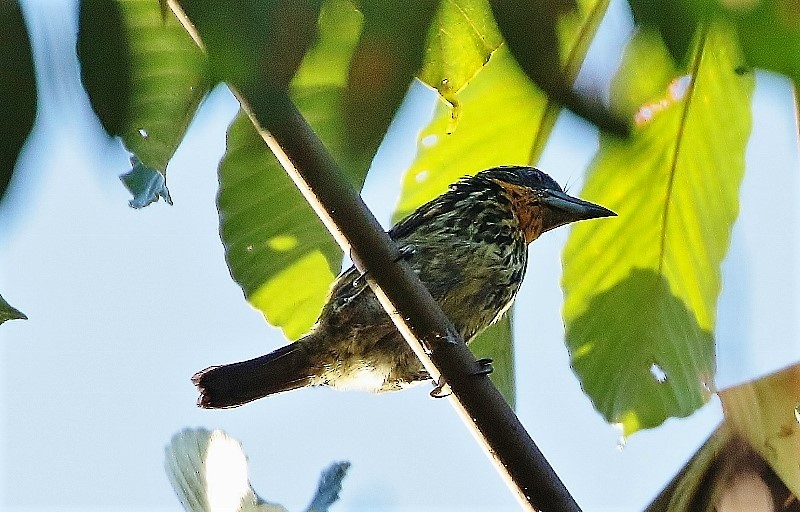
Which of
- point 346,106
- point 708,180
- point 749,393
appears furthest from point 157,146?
→ point 749,393

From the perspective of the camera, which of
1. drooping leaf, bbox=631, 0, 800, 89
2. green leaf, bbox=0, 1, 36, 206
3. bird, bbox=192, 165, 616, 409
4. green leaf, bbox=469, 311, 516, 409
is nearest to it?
drooping leaf, bbox=631, 0, 800, 89

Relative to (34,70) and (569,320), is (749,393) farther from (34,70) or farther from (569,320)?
(34,70)

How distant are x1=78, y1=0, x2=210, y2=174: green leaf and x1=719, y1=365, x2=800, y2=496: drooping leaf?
1.79m

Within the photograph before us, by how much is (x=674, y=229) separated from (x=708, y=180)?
183mm

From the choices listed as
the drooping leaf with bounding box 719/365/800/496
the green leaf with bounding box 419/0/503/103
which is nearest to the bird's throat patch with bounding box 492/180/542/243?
the drooping leaf with bounding box 719/365/800/496

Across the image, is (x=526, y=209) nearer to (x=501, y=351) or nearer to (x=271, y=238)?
(x=501, y=351)

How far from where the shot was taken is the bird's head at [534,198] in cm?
310

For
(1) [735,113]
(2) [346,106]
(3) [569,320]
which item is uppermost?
(2) [346,106]

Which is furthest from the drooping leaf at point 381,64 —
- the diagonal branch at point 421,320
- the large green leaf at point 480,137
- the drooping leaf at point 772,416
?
the drooping leaf at point 772,416

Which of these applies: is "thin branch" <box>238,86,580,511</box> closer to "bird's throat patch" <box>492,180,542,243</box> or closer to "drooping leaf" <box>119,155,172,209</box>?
"drooping leaf" <box>119,155,172,209</box>

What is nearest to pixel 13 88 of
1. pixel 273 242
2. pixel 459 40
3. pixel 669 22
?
pixel 669 22

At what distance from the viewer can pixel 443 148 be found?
243cm

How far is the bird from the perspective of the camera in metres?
2.71

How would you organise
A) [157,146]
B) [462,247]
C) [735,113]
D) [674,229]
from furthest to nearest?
[462,247], [674,229], [735,113], [157,146]
